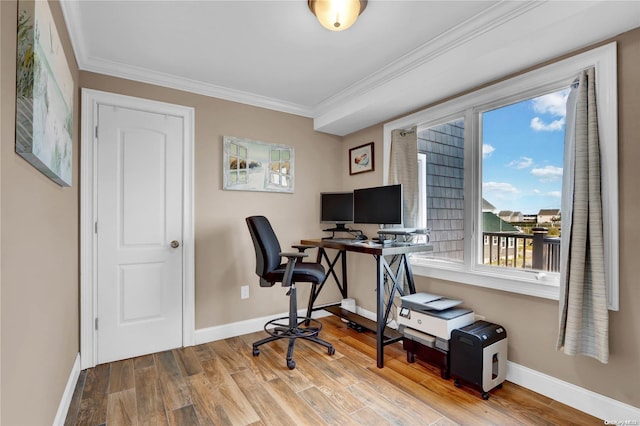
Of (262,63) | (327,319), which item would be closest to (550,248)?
(327,319)

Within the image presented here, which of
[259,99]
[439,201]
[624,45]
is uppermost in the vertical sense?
[259,99]

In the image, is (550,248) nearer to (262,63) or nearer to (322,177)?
(322,177)

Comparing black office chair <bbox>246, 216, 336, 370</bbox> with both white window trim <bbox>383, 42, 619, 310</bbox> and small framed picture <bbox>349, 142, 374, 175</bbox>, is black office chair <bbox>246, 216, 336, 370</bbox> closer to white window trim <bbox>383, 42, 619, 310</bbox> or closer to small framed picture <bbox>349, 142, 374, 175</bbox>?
white window trim <bbox>383, 42, 619, 310</bbox>

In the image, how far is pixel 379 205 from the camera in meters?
2.92

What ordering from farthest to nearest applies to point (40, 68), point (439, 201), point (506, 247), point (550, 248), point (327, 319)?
1. point (327, 319)
2. point (439, 201)
3. point (506, 247)
4. point (550, 248)
5. point (40, 68)

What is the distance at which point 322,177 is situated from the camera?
146 inches

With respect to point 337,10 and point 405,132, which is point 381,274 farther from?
point 337,10

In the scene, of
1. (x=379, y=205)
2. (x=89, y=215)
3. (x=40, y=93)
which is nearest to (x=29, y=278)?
(x=40, y=93)

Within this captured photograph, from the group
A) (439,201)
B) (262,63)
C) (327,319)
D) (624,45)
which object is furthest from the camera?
(327,319)

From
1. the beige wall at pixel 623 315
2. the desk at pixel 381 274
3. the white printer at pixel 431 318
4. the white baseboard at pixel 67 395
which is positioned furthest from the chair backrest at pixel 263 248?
the beige wall at pixel 623 315

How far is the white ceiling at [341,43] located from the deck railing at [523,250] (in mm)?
1185

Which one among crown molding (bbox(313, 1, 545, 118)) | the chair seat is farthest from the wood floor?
crown molding (bbox(313, 1, 545, 118))

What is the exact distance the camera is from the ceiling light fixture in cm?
170

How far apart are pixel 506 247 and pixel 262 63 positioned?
2399mm
